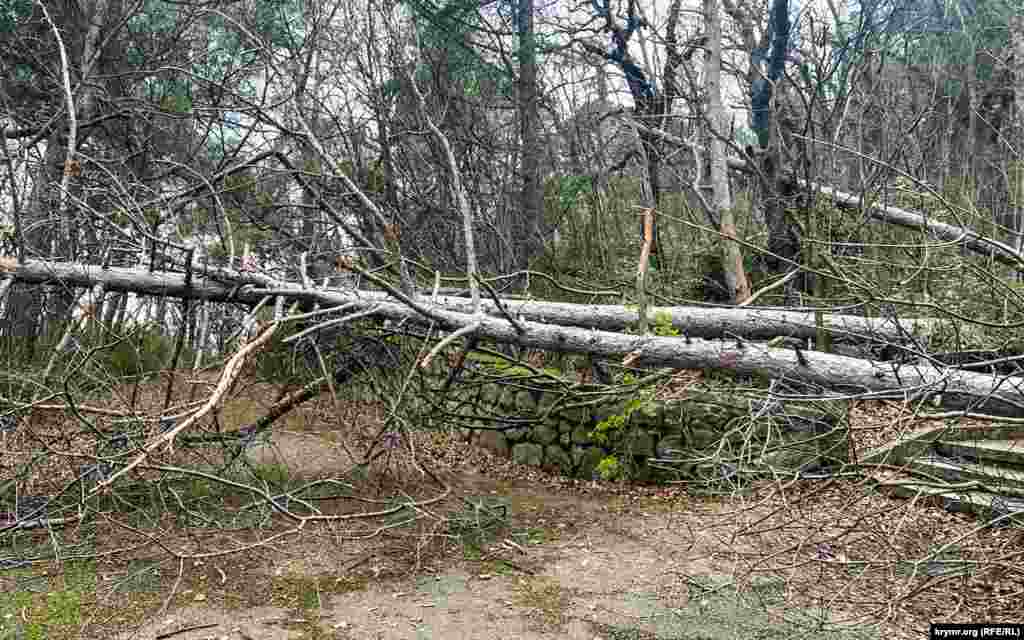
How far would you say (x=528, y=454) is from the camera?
8.13 metres

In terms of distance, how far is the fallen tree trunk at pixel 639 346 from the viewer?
3590mm

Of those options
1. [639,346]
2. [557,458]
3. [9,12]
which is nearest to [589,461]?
[557,458]

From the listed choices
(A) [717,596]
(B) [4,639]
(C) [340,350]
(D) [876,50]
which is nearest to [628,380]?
(A) [717,596]

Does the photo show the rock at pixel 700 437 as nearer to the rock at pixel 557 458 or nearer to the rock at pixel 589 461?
the rock at pixel 589 461

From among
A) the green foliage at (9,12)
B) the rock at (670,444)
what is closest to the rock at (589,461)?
the rock at (670,444)

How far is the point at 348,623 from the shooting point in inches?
166

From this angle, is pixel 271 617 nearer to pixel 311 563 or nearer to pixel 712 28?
pixel 311 563

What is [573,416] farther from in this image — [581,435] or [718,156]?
[718,156]

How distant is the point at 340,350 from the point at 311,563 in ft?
4.75

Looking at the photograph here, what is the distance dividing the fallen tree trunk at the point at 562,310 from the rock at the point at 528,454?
258cm

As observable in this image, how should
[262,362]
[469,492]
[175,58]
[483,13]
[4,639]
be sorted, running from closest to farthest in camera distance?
[4,639] → [262,362] → [469,492] → [175,58] → [483,13]

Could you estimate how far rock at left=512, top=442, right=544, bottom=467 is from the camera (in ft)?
26.4

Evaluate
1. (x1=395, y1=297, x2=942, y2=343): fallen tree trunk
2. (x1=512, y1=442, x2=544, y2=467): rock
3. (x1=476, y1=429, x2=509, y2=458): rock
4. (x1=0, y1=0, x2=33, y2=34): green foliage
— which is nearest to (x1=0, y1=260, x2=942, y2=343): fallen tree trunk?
(x1=395, y1=297, x2=942, y2=343): fallen tree trunk

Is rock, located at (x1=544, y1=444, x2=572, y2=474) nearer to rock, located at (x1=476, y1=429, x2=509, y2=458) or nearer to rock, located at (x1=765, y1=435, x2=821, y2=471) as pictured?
rock, located at (x1=476, y1=429, x2=509, y2=458)
